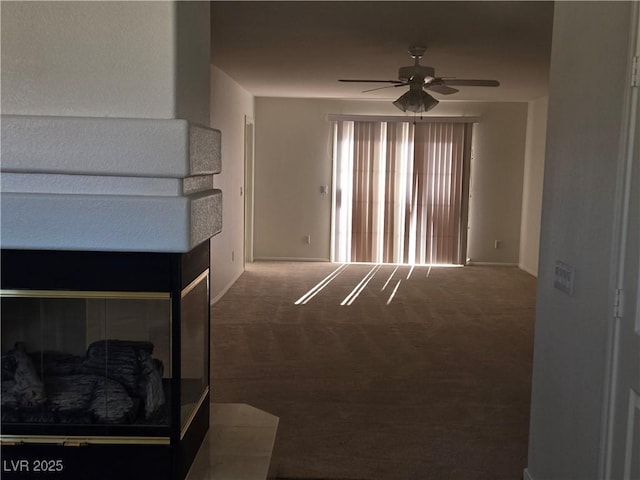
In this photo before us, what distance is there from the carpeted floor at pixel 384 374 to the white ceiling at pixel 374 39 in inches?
94.5

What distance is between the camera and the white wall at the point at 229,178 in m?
6.73

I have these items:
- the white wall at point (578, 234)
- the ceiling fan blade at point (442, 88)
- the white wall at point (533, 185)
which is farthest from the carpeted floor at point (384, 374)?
the ceiling fan blade at point (442, 88)

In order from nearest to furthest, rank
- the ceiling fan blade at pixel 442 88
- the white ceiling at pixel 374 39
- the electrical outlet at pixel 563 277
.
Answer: the electrical outlet at pixel 563 277, the white ceiling at pixel 374 39, the ceiling fan blade at pixel 442 88

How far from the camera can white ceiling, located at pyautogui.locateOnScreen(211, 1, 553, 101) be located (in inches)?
160

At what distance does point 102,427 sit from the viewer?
7.20ft

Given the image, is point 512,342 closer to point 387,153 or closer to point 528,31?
point 528,31

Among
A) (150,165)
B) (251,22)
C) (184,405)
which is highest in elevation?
(251,22)

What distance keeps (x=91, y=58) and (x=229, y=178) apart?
5288 mm

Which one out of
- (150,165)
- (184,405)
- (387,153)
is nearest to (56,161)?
(150,165)

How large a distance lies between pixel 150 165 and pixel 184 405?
851 mm

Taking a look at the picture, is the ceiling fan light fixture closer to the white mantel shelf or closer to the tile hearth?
the tile hearth

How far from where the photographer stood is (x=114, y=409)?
86.5 inches

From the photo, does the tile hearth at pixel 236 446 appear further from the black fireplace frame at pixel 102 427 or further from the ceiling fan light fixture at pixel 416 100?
the ceiling fan light fixture at pixel 416 100

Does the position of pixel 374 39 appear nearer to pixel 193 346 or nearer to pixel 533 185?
pixel 193 346
